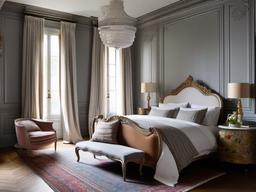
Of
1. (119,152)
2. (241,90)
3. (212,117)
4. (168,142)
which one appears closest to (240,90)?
(241,90)

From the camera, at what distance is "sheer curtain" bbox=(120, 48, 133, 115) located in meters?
6.96

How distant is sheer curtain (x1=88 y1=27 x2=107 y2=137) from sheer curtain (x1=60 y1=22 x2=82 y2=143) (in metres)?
0.49

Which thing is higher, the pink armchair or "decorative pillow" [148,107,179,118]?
"decorative pillow" [148,107,179,118]

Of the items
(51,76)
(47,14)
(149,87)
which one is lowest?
(149,87)

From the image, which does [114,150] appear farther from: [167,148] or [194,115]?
[194,115]

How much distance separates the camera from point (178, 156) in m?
3.49

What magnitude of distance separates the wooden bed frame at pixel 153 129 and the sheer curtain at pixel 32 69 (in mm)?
1722

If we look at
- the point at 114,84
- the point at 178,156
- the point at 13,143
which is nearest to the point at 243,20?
the point at 178,156

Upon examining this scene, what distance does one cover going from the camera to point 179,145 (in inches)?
141

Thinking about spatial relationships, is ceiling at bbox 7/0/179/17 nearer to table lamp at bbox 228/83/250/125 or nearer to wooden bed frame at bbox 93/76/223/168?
wooden bed frame at bbox 93/76/223/168

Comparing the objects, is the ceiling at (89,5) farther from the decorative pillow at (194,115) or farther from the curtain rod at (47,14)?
the decorative pillow at (194,115)

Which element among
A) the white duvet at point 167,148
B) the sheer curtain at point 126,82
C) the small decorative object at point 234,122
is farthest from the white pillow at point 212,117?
the sheer curtain at point 126,82

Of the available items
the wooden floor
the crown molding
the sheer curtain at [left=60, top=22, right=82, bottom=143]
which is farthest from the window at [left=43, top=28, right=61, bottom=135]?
the crown molding

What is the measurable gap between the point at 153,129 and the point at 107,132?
35.1 inches
